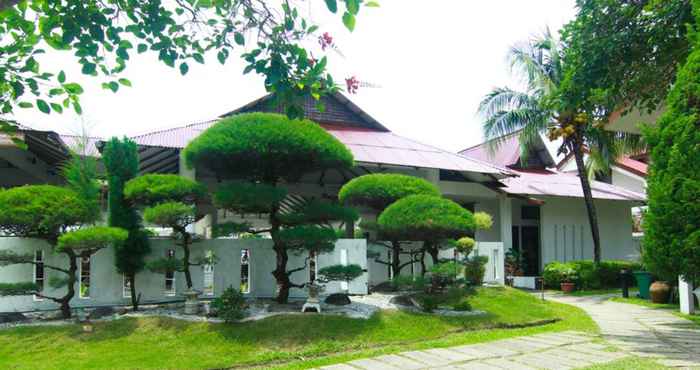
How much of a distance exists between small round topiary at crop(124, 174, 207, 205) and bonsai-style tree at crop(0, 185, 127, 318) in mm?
591

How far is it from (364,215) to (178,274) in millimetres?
7378

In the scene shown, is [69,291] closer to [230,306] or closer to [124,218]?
[124,218]

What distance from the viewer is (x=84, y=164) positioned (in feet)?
30.8

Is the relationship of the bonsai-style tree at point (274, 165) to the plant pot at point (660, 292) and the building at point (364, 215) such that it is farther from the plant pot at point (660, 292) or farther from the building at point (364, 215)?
the plant pot at point (660, 292)

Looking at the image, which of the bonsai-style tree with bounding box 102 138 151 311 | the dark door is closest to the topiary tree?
the bonsai-style tree with bounding box 102 138 151 311

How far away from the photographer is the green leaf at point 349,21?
148 inches

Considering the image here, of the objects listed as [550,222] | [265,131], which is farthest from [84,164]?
[550,222]

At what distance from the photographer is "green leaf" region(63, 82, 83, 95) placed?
13.3 feet

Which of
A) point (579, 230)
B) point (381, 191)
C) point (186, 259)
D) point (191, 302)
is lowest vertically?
point (191, 302)

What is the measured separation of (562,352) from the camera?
739cm

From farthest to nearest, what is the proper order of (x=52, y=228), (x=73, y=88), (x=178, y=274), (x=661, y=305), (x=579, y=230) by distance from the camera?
(x=579, y=230) < (x=661, y=305) < (x=178, y=274) < (x=52, y=228) < (x=73, y=88)

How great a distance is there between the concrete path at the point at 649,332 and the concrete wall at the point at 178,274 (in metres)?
4.32

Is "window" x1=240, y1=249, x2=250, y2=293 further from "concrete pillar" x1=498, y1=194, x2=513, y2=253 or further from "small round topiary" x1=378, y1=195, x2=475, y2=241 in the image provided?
"concrete pillar" x1=498, y1=194, x2=513, y2=253

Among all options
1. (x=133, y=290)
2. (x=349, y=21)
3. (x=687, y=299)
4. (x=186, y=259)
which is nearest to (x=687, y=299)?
(x=687, y=299)
